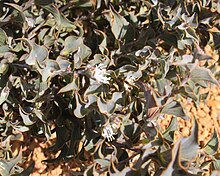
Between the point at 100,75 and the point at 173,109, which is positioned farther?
the point at 100,75

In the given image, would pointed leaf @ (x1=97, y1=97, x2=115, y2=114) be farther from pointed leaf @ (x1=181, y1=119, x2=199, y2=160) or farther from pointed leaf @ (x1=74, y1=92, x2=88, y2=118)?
pointed leaf @ (x1=181, y1=119, x2=199, y2=160)

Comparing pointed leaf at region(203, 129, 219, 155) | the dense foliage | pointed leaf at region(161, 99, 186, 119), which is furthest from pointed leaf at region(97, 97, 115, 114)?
pointed leaf at region(203, 129, 219, 155)

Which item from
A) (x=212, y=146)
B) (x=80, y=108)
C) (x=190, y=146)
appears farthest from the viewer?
(x=80, y=108)

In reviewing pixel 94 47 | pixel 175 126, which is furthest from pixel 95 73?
pixel 94 47

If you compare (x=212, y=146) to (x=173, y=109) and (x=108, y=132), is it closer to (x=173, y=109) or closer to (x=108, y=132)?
(x=173, y=109)

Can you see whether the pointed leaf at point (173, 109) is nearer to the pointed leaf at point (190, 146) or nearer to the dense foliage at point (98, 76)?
the dense foliage at point (98, 76)

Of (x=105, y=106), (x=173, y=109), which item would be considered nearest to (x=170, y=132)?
(x=173, y=109)

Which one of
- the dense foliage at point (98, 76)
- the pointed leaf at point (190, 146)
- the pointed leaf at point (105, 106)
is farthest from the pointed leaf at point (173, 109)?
the pointed leaf at point (190, 146)

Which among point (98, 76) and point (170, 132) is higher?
point (98, 76)

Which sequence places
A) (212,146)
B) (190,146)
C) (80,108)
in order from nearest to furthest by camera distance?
1. (190,146)
2. (212,146)
3. (80,108)
